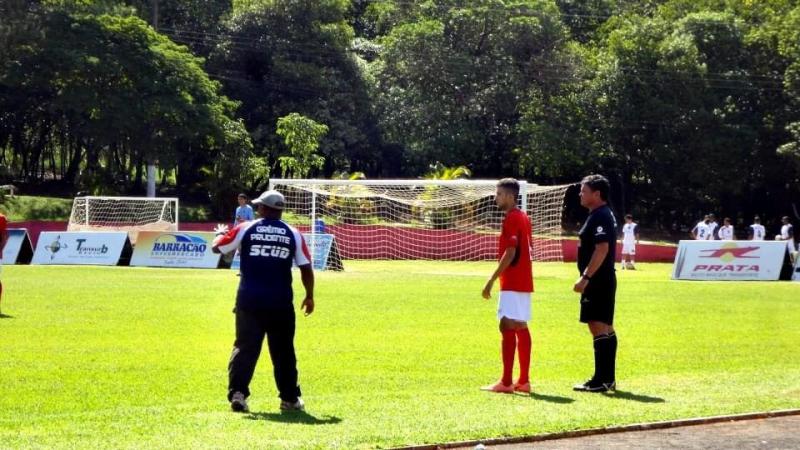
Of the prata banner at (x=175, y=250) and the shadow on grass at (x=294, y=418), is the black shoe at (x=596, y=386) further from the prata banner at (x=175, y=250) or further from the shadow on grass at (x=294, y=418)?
the prata banner at (x=175, y=250)

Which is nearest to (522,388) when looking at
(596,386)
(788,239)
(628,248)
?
(596,386)

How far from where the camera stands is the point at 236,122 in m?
56.9

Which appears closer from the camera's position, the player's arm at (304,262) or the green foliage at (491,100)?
the player's arm at (304,262)

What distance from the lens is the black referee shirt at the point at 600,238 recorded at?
11.6m

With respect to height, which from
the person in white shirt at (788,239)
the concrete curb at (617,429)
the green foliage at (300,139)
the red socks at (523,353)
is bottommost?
the concrete curb at (617,429)

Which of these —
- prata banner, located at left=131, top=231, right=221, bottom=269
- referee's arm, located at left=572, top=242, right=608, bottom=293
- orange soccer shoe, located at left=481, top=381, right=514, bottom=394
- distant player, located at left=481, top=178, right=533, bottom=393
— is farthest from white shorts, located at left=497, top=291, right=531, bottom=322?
prata banner, located at left=131, top=231, right=221, bottom=269

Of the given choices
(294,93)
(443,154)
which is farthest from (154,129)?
(443,154)

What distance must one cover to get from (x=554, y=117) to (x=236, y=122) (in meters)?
15.8

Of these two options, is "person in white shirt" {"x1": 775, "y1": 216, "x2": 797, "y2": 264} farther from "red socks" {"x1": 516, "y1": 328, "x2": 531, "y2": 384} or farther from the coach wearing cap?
the coach wearing cap

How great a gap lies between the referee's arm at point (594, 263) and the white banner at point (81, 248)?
1063 inches

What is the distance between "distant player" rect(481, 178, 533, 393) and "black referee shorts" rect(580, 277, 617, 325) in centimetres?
57

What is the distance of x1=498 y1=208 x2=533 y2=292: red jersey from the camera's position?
38.0 ft

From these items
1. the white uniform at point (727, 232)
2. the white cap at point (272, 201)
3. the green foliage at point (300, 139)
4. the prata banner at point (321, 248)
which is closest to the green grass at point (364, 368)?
the white cap at point (272, 201)

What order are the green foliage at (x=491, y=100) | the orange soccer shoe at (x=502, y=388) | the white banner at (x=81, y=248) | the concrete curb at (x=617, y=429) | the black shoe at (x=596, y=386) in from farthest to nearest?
the green foliage at (x=491, y=100) → the white banner at (x=81, y=248) → the black shoe at (x=596, y=386) → the orange soccer shoe at (x=502, y=388) → the concrete curb at (x=617, y=429)
